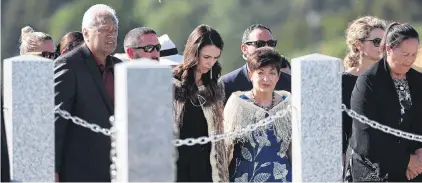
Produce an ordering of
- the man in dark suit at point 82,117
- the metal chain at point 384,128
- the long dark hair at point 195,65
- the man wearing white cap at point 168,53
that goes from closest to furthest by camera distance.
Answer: the metal chain at point 384,128 < the man in dark suit at point 82,117 < the long dark hair at point 195,65 < the man wearing white cap at point 168,53

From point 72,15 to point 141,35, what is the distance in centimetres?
773

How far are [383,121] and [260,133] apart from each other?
0.83 meters

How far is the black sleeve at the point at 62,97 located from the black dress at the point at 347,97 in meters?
2.11

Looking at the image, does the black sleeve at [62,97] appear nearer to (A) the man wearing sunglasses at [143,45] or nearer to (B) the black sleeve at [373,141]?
(A) the man wearing sunglasses at [143,45]

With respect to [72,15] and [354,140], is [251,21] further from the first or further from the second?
[354,140]

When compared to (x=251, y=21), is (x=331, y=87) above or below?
below

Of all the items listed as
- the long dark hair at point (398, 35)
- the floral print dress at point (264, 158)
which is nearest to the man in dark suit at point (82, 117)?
the floral print dress at point (264, 158)

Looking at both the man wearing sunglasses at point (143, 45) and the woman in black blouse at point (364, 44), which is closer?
the man wearing sunglasses at point (143, 45)

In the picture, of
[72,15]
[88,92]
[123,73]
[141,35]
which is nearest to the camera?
[123,73]

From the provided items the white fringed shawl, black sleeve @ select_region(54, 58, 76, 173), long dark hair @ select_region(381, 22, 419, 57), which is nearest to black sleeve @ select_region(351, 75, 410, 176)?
long dark hair @ select_region(381, 22, 419, 57)

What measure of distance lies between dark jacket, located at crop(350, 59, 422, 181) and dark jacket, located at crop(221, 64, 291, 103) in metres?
1.13

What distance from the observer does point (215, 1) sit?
1770 cm

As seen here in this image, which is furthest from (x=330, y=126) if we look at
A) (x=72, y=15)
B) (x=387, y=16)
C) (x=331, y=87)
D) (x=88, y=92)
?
(x=387, y=16)

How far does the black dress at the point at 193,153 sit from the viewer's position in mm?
8555
